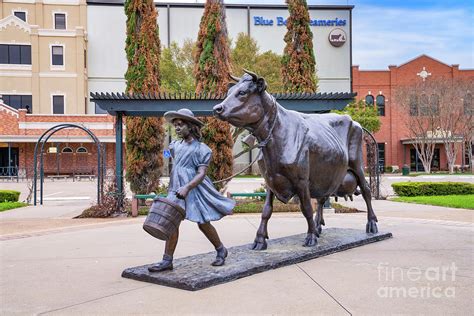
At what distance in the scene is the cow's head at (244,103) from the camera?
527cm

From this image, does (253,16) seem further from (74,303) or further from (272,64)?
(74,303)

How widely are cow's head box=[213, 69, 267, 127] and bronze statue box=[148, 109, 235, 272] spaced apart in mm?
394

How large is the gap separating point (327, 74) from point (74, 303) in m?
39.8

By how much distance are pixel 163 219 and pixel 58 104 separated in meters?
37.7

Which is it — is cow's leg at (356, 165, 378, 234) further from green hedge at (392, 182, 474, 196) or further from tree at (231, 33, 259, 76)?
tree at (231, 33, 259, 76)

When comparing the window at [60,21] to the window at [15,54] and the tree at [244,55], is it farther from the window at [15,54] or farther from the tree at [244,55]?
the tree at [244,55]

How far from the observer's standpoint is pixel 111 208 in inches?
475

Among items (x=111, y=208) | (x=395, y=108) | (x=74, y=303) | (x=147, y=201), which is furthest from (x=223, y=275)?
(x=395, y=108)

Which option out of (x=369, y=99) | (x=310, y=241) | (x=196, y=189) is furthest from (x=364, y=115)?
(x=196, y=189)

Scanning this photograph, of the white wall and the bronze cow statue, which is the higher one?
the white wall

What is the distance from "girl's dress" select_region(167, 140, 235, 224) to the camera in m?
4.87

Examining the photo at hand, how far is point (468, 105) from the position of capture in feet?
128

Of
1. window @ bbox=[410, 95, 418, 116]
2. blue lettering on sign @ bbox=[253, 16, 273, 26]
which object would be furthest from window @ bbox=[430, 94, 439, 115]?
blue lettering on sign @ bbox=[253, 16, 273, 26]

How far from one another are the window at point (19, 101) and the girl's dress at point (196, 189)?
125 ft
